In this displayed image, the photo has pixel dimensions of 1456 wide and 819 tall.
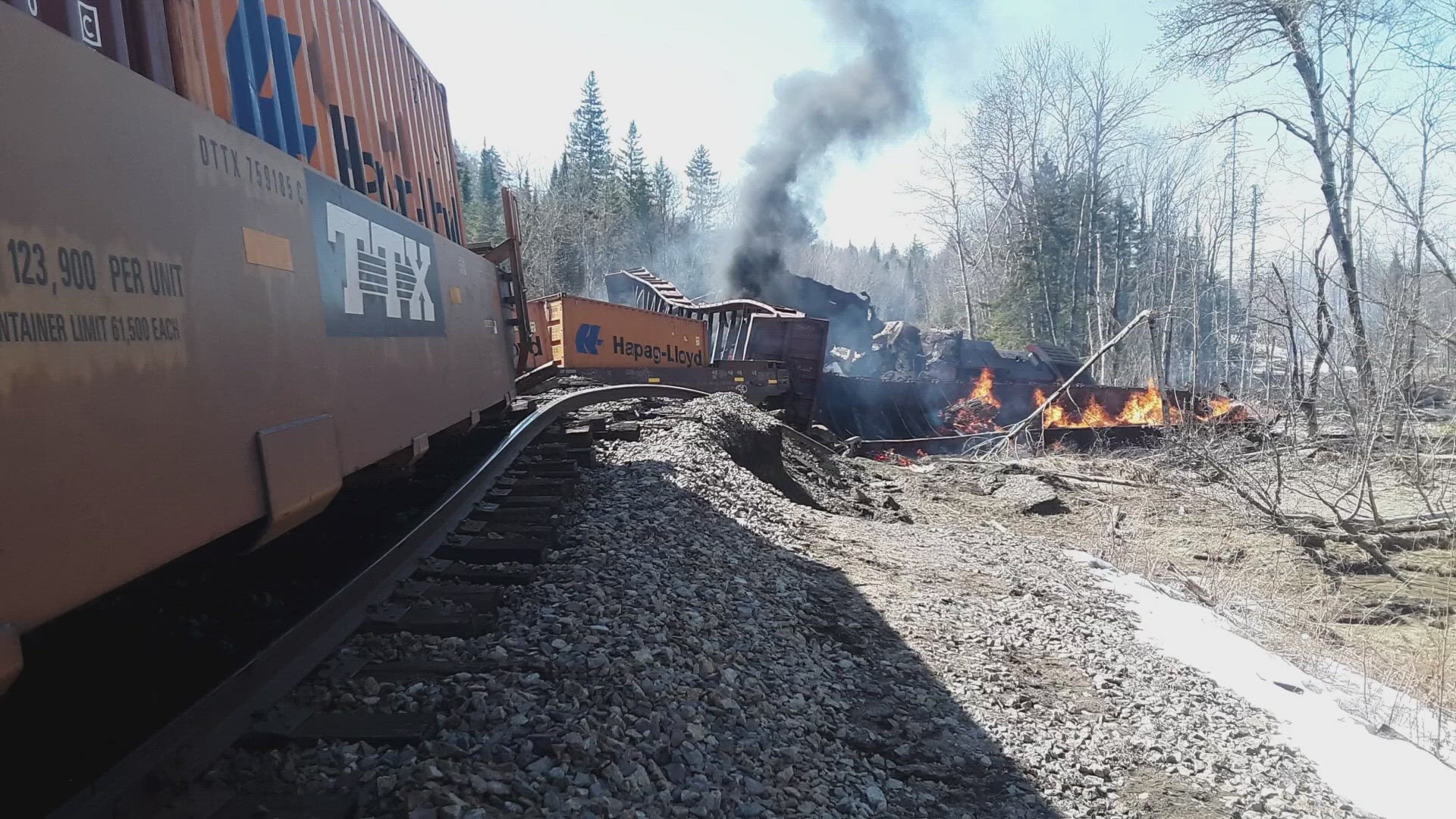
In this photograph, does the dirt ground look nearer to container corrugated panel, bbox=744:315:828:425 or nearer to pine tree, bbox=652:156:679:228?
container corrugated panel, bbox=744:315:828:425

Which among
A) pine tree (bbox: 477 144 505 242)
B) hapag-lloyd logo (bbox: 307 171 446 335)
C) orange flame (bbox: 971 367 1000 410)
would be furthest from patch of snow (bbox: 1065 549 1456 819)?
pine tree (bbox: 477 144 505 242)

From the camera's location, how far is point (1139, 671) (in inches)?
196

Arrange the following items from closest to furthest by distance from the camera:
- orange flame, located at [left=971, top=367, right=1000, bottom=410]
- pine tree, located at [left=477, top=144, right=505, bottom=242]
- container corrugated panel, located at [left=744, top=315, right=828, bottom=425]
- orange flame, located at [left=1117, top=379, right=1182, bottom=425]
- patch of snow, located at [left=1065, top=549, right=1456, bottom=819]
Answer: patch of snow, located at [left=1065, top=549, right=1456, bottom=819] < container corrugated panel, located at [left=744, top=315, right=828, bottom=425] < orange flame, located at [left=1117, top=379, right=1182, bottom=425] < orange flame, located at [left=971, top=367, right=1000, bottom=410] < pine tree, located at [left=477, top=144, right=505, bottom=242]

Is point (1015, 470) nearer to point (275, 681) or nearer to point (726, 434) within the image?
point (726, 434)

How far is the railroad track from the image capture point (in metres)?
2.22

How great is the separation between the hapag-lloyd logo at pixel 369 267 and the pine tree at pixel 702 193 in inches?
2700

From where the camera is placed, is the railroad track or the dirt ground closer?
the railroad track

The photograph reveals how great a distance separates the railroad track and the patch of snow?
14.3 feet

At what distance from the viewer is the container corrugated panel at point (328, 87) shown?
302 centimetres

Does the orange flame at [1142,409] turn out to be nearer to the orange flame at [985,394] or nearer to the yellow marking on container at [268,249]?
the orange flame at [985,394]

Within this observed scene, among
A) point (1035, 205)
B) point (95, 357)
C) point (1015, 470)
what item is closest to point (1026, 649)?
point (95, 357)

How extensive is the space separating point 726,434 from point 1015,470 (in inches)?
303

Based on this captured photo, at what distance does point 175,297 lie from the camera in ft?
7.25

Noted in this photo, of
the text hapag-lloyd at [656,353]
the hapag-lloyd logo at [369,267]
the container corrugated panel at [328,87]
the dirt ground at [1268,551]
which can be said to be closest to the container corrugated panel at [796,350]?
the text hapag-lloyd at [656,353]
